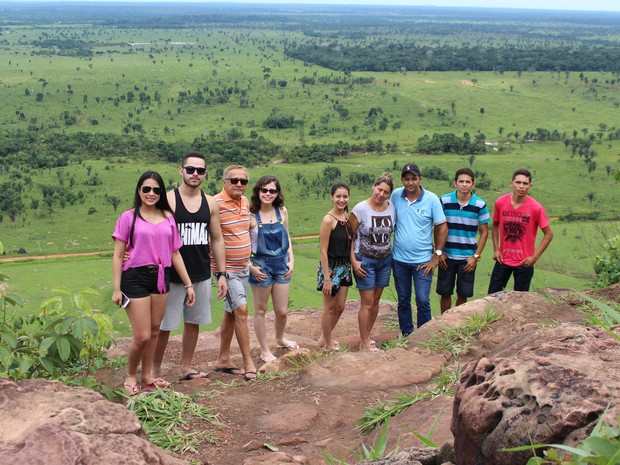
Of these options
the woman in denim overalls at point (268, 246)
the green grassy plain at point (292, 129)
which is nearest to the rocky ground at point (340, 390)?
the woman in denim overalls at point (268, 246)

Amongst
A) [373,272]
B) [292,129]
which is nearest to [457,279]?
[373,272]

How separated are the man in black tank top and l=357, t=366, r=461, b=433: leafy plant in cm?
139

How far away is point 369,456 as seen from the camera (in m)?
2.86

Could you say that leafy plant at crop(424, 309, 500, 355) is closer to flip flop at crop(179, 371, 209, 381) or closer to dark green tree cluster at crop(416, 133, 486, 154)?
flip flop at crop(179, 371, 209, 381)

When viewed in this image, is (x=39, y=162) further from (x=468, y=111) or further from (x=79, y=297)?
(x=79, y=297)

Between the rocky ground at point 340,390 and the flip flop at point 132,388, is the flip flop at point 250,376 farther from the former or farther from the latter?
the flip flop at point 132,388

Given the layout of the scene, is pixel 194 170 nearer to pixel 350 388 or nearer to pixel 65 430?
pixel 350 388

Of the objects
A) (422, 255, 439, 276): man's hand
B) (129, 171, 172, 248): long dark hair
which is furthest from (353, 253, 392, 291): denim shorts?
(129, 171, 172, 248): long dark hair

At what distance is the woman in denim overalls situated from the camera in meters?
5.04

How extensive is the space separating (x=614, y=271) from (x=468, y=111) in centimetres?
4571

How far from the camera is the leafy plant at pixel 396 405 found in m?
3.68

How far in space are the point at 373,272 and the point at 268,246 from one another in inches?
31.5

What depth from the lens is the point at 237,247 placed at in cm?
485

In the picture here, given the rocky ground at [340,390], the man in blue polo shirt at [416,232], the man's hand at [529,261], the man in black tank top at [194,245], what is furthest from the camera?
the man's hand at [529,261]
